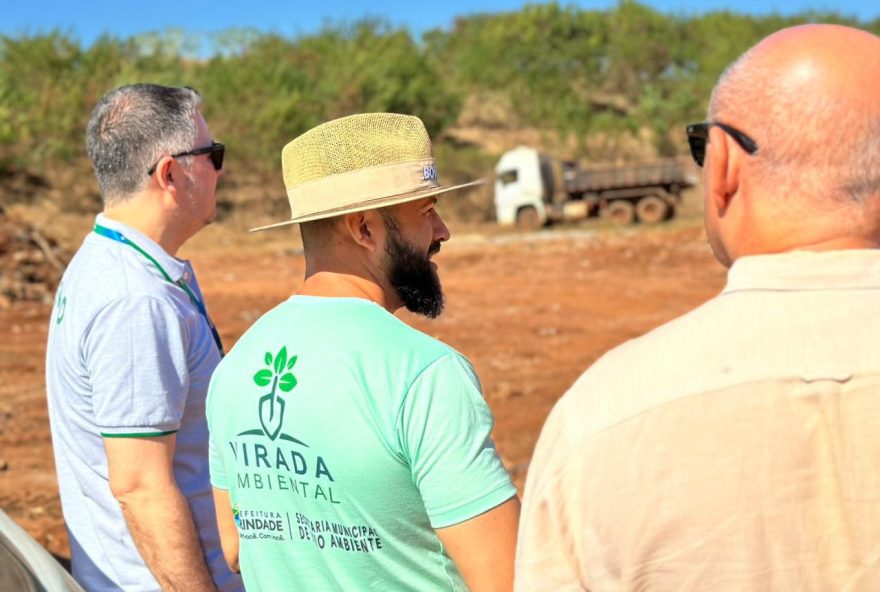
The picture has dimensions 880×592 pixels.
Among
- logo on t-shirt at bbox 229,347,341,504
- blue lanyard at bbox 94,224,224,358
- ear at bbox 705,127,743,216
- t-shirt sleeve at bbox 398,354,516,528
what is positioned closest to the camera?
ear at bbox 705,127,743,216

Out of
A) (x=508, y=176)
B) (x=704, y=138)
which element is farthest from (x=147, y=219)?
(x=508, y=176)

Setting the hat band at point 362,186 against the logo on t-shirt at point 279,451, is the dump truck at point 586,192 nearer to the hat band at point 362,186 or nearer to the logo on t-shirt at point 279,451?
the hat band at point 362,186

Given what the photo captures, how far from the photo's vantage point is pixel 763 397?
1.45 m

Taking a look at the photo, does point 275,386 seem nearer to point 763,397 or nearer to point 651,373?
point 651,373

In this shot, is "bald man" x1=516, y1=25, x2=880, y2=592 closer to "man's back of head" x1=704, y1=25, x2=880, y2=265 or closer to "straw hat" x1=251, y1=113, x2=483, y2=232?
"man's back of head" x1=704, y1=25, x2=880, y2=265

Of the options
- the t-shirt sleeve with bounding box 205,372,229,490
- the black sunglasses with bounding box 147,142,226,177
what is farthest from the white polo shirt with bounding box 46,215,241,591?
the t-shirt sleeve with bounding box 205,372,229,490

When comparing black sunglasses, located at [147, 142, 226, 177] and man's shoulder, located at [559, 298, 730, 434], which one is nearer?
man's shoulder, located at [559, 298, 730, 434]

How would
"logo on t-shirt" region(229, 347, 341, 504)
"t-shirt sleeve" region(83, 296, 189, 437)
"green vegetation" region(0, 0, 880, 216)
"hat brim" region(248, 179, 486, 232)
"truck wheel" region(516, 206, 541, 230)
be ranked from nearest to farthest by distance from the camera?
1. "logo on t-shirt" region(229, 347, 341, 504)
2. "hat brim" region(248, 179, 486, 232)
3. "t-shirt sleeve" region(83, 296, 189, 437)
4. "truck wheel" region(516, 206, 541, 230)
5. "green vegetation" region(0, 0, 880, 216)

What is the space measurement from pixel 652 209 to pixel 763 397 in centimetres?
2677

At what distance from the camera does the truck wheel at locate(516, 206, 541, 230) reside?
28.0 m

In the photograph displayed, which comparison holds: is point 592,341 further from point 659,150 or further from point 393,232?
point 659,150

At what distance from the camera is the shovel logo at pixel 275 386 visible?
2.09m

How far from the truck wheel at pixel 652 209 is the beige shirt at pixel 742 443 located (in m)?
26.5

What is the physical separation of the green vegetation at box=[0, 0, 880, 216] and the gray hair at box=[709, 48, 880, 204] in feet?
91.6
